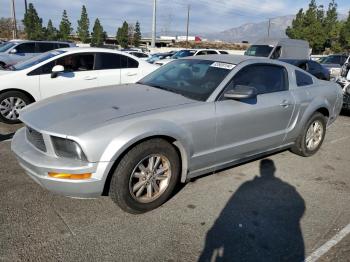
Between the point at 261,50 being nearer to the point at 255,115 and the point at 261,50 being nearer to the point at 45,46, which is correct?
the point at 45,46

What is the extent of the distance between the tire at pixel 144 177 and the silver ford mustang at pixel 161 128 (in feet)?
0.03

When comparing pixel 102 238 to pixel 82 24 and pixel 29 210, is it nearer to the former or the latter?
pixel 29 210

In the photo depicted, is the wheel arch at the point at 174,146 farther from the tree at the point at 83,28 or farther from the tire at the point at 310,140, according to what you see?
the tree at the point at 83,28

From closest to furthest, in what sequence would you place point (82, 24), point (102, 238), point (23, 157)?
point (102, 238) → point (23, 157) → point (82, 24)

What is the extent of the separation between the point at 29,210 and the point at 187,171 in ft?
5.43

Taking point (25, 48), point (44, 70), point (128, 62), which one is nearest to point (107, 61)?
point (128, 62)

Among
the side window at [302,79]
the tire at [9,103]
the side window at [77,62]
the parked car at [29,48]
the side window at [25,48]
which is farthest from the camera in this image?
the side window at [25,48]

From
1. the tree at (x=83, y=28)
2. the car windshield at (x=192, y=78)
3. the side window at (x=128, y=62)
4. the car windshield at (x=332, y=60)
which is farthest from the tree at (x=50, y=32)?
the car windshield at (x=192, y=78)

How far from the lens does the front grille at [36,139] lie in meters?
3.22

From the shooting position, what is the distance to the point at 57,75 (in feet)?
22.1

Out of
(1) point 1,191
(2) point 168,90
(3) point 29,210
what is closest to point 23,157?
(3) point 29,210

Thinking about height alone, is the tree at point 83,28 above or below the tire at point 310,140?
above

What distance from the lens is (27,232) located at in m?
3.03

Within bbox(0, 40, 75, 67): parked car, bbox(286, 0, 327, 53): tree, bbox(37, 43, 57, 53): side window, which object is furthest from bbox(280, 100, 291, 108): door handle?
bbox(286, 0, 327, 53): tree
